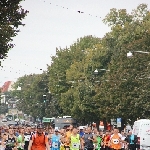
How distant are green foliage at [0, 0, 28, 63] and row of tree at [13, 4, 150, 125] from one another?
118ft

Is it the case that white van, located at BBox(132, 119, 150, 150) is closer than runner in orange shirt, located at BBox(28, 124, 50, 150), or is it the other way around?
runner in orange shirt, located at BBox(28, 124, 50, 150)

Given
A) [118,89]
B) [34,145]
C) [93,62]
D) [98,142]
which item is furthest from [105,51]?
[34,145]

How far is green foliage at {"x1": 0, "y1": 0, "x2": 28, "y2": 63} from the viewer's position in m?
25.2

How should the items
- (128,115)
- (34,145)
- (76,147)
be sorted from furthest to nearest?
(128,115) → (76,147) → (34,145)

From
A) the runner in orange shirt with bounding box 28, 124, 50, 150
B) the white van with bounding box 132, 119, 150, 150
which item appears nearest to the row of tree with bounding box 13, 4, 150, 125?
the white van with bounding box 132, 119, 150, 150

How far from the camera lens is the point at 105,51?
91.5m

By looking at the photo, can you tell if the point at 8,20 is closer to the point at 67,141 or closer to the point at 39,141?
the point at 67,141

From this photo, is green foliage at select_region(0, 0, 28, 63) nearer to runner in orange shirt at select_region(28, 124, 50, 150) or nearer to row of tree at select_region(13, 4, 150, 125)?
runner in orange shirt at select_region(28, 124, 50, 150)

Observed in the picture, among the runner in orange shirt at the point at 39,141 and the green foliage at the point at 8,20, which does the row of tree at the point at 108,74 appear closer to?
the green foliage at the point at 8,20

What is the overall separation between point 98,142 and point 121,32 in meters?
52.5

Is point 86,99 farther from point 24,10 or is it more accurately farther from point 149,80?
point 24,10

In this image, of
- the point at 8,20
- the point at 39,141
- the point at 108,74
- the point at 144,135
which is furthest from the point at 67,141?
the point at 108,74

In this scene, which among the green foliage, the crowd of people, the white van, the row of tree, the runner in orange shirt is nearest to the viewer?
the runner in orange shirt

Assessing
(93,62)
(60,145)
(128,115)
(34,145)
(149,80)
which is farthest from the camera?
(93,62)
